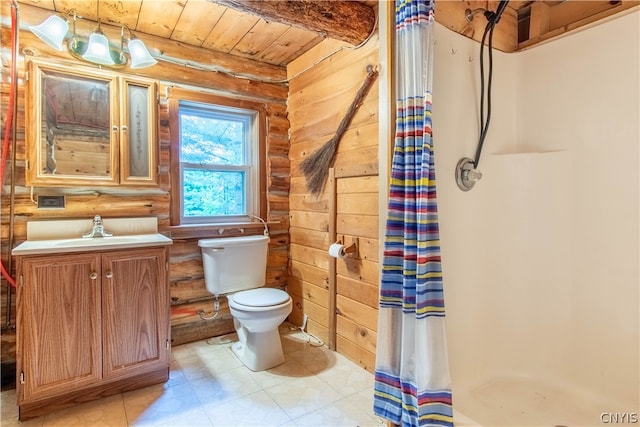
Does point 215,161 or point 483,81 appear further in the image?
point 215,161

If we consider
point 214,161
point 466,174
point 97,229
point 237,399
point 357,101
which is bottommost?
point 237,399

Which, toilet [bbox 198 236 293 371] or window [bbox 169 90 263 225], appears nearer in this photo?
toilet [bbox 198 236 293 371]

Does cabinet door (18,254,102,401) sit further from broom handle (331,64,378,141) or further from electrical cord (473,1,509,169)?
electrical cord (473,1,509,169)

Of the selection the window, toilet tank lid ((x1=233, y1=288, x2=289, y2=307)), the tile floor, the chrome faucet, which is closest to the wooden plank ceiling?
the window

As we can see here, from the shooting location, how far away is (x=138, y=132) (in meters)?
2.20

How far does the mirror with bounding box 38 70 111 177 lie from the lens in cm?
194

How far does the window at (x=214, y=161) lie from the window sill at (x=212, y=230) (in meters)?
0.06

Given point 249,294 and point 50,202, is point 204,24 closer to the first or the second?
point 50,202

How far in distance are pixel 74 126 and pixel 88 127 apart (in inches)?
2.7

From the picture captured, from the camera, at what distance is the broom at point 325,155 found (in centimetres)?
204

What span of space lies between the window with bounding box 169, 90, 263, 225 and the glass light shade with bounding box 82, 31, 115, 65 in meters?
0.48

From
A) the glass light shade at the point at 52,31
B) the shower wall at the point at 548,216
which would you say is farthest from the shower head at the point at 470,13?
the glass light shade at the point at 52,31

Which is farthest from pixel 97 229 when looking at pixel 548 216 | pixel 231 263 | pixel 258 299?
pixel 548 216

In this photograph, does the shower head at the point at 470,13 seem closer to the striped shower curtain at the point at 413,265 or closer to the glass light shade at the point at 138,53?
the striped shower curtain at the point at 413,265
